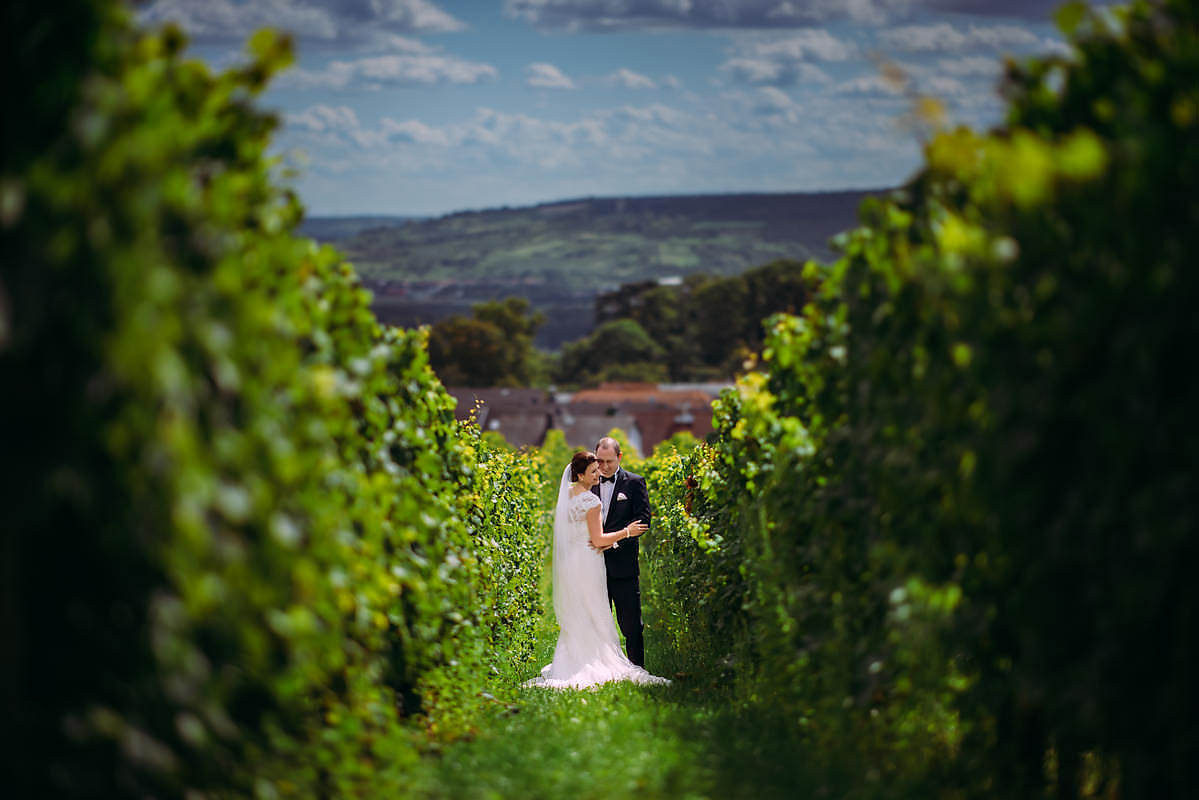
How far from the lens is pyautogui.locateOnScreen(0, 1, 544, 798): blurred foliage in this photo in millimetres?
2955

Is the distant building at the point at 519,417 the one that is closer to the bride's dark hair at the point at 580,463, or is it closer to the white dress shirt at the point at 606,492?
the white dress shirt at the point at 606,492

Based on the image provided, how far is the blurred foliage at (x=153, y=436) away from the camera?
2955 millimetres

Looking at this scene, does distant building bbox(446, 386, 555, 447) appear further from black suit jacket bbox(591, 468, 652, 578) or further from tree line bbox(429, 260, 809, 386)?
black suit jacket bbox(591, 468, 652, 578)

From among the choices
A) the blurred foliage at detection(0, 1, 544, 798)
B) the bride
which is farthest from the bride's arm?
the blurred foliage at detection(0, 1, 544, 798)

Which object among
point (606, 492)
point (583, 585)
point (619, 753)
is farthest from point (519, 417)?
point (619, 753)

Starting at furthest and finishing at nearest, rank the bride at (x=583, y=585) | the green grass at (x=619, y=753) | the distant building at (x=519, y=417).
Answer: the distant building at (x=519, y=417)
the bride at (x=583, y=585)
the green grass at (x=619, y=753)

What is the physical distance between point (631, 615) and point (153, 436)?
8785mm

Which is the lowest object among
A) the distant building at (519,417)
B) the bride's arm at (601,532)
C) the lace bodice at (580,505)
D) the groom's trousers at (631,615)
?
the distant building at (519,417)

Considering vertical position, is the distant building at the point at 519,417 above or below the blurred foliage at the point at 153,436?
below

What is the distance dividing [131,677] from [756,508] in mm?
4593

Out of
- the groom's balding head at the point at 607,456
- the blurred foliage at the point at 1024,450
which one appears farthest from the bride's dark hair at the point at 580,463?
the blurred foliage at the point at 1024,450

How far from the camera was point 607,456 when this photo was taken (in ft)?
37.1

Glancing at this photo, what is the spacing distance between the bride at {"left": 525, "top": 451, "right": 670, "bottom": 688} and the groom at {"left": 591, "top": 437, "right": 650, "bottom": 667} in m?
0.10

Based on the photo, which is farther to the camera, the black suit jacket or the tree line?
the tree line
